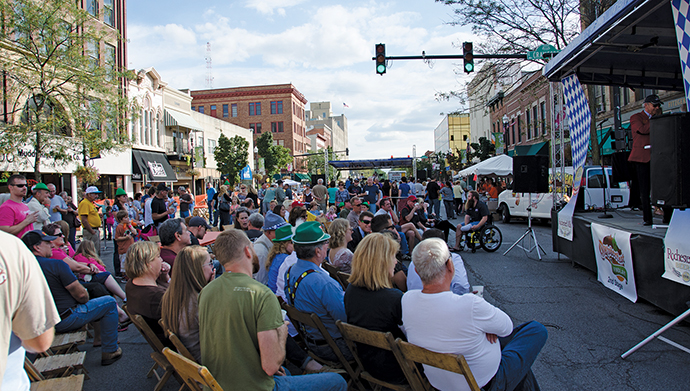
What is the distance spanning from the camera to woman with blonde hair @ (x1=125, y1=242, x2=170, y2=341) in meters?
3.77

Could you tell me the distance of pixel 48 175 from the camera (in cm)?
2155

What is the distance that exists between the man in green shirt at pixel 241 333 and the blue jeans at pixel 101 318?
8.23 feet

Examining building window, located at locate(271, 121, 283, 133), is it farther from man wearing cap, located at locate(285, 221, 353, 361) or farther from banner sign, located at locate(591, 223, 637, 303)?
man wearing cap, located at locate(285, 221, 353, 361)

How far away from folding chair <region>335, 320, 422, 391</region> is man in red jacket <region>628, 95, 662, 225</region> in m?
5.00

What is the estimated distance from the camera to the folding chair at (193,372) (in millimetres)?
2213

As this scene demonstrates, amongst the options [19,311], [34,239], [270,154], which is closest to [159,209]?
[34,239]

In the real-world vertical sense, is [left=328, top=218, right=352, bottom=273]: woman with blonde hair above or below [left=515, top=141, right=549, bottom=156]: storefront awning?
below

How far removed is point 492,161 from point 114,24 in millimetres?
24340

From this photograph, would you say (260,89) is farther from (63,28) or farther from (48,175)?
(63,28)

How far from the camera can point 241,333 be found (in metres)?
2.44

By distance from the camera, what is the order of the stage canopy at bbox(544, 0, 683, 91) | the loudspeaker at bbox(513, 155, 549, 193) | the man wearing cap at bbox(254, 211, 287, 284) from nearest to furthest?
the man wearing cap at bbox(254, 211, 287, 284) → the stage canopy at bbox(544, 0, 683, 91) → the loudspeaker at bbox(513, 155, 549, 193)

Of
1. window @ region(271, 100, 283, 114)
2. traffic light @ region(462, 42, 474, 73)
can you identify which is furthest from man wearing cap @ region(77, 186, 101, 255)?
window @ region(271, 100, 283, 114)

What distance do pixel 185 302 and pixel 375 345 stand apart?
144 centimetres

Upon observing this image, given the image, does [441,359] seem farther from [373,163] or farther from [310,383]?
[373,163]
